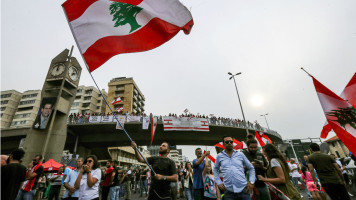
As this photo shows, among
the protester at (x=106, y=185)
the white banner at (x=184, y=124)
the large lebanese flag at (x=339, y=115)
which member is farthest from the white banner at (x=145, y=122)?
the large lebanese flag at (x=339, y=115)

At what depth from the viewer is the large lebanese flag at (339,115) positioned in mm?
3301

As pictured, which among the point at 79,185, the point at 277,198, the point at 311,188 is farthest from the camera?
the point at 311,188

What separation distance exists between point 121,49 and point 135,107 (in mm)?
57682

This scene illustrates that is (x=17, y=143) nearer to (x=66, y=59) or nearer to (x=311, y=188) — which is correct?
(x=66, y=59)

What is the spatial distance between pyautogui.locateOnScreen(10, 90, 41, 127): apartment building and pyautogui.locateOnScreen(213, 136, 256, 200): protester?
80.2m

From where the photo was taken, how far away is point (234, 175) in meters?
3.31

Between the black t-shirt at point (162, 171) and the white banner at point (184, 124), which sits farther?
the white banner at point (184, 124)

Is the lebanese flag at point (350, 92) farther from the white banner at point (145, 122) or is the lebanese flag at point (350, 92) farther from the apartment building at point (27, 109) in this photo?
the apartment building at point (27, 109)

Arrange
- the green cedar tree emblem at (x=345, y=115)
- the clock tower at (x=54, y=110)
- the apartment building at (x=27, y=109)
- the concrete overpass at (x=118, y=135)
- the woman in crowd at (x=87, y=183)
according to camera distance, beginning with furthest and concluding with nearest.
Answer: the apartment building at (x=27, y=109) < the concrete overpass at (x=118, y=135) < the clock tower at (x=54, y=110) < the woman in crowd at (x=87, y=183) < the green cedar tree emblem at (x=345, y=115)

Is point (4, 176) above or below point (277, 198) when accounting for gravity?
above

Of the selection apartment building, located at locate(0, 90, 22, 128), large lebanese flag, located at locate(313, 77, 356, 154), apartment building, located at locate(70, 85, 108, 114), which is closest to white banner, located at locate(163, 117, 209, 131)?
large lebanese flag, located at locate(313, 77, 356, 154)

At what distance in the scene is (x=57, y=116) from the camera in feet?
77.0

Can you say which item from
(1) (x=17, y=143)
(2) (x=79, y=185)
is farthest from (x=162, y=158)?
(1) (x=17, y=143)

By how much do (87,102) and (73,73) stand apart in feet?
131
